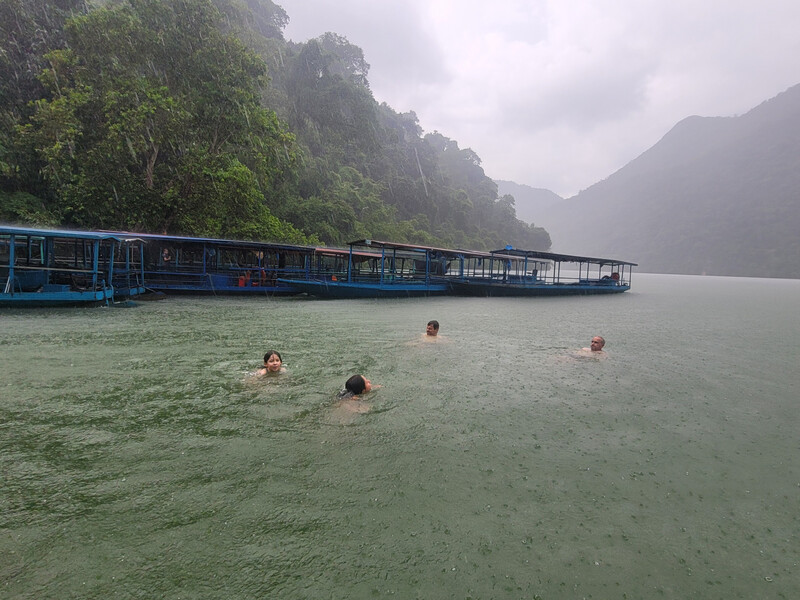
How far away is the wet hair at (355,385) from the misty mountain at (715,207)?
14371cm

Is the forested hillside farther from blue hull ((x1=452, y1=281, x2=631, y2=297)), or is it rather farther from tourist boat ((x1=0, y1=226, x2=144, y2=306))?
blue hull ((x1=452, y1=281, x2=631, y2=297))

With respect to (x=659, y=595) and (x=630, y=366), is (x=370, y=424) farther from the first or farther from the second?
(x=630, y=366)

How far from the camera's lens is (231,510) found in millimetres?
3324

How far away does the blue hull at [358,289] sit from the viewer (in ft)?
64.3

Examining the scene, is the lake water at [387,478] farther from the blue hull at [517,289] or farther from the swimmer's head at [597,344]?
the blue hull at [517,289]

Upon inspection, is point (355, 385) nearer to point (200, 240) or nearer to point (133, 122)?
point (200, 240)

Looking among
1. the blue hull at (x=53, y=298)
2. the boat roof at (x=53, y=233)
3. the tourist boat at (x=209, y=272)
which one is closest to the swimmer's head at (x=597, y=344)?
the tourist boat at (x=209, y=272)

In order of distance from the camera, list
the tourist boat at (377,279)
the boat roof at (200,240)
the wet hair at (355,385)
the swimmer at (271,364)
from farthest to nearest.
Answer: the tourist boat at (377,279) < the boat roof at (200,240) < the swimmer at (271,364) < the wet hair at (355,385)

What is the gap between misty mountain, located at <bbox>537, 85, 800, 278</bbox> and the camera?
114750 millimetres

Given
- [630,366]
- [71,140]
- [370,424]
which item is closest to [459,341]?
[630,366]

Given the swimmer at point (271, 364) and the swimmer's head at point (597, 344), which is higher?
the swimmer's head at point (597, 344)

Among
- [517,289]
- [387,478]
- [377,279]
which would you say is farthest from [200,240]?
[517,289]

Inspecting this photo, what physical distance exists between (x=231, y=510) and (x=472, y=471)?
2.37 metres

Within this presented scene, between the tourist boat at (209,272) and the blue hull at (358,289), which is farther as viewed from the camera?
the blue hull at (358,289)
